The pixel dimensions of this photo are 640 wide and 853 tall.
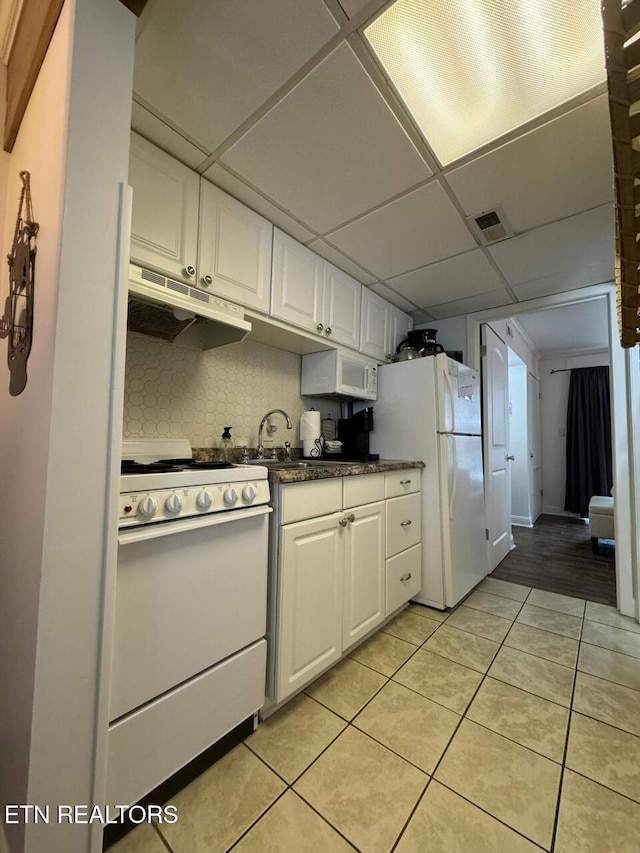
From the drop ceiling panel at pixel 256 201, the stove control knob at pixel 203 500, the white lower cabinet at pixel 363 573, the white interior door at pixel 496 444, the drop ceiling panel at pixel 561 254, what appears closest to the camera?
the stove control knob at pixel 203 500

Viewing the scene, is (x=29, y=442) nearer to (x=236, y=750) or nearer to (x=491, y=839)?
(x=236, y=750)

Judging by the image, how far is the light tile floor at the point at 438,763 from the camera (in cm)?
93

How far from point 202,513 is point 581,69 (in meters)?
1.83

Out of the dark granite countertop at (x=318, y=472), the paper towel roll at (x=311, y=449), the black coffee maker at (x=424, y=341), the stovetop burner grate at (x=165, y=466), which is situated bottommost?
the dark granite countertop at (x=318, y=472)

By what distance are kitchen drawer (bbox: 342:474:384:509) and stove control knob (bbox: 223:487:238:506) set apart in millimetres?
606

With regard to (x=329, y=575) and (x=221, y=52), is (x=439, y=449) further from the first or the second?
(x=221, y=52)

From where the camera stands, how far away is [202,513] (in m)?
1.05

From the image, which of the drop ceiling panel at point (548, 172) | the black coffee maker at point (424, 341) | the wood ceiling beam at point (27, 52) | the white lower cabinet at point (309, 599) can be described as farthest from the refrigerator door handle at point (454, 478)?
the wood ceiling beam at point (27, 52)

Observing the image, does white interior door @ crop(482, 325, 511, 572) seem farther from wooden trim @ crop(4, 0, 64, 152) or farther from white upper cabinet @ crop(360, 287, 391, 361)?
wooden trim @ crop(4, 0, 64, 152)

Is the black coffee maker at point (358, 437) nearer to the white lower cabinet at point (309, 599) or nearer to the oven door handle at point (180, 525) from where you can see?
the white lower cabinet at point (309, 599)

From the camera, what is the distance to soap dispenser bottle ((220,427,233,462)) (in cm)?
184

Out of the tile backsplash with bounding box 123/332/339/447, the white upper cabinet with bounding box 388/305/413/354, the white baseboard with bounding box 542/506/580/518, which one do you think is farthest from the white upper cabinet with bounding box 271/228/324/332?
the white baseboard with bounding box 542/506/580/518

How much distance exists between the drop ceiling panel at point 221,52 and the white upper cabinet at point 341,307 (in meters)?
0.98

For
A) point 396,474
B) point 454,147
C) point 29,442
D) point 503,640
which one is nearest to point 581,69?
point 454,147
